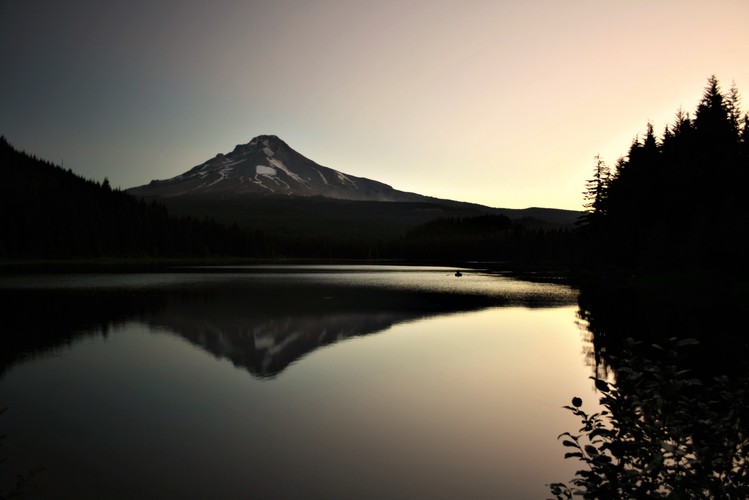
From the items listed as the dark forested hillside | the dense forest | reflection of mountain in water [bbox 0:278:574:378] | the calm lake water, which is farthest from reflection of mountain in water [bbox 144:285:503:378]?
the dark forested hillside

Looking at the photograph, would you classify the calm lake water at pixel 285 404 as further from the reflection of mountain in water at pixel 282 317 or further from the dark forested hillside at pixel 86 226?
the dark forested hillside at pixel 86 226

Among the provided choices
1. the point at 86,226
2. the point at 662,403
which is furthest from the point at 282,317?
the point at 86,226

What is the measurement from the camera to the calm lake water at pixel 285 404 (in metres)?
12.0

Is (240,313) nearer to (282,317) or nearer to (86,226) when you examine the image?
(282,317)

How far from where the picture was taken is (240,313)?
133 feet

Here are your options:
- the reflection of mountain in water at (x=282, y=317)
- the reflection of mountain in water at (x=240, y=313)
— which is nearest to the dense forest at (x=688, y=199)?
the reflection of mountain in water at (x=240, y=313)

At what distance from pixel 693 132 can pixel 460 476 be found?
217 feet

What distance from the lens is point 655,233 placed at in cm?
5734

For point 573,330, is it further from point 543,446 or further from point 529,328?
point 543,446

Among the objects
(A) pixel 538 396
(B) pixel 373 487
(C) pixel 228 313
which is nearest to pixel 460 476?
(B) pixel 373 487

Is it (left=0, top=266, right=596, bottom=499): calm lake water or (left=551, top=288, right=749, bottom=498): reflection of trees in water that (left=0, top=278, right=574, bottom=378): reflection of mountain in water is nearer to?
(left=0, top=266, right=596, bottom=499): calm lake water

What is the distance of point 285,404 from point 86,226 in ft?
500

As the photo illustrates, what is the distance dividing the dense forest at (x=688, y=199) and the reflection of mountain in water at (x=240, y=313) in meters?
12.6

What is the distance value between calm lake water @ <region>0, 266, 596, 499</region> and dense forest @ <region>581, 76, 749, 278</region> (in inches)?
773
